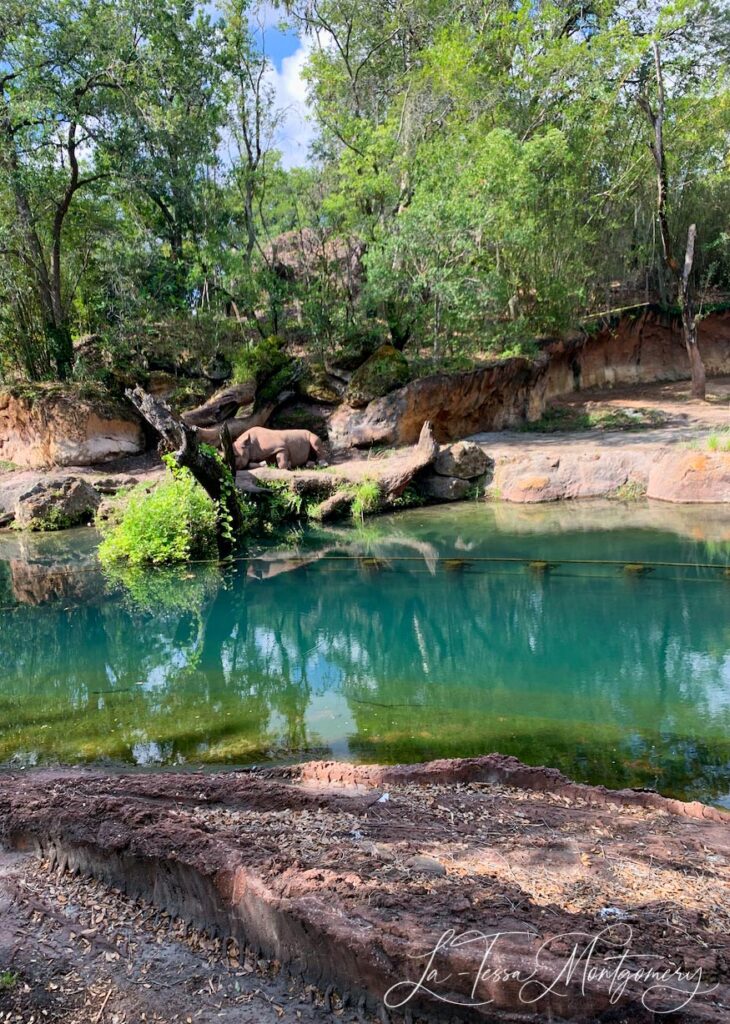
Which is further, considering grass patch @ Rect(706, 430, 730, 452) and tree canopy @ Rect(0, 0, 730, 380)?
tree canopy @ Rect(0, 0, 730, 380)

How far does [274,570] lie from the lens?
11.7 metres

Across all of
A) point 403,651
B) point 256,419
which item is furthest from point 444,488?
point 403,651

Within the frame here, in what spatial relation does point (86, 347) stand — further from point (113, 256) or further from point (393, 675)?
point (393, 675)

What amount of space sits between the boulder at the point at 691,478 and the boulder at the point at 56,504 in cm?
1210

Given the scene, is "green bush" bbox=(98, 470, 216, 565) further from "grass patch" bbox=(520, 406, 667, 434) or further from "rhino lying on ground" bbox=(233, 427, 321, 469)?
"grass patch" bbox=(520, 406, 667, 434)

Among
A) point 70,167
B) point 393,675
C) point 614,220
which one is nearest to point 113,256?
point 70,167

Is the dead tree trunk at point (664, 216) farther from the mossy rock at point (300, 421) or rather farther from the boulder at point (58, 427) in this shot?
the boulder at point (58, 427)

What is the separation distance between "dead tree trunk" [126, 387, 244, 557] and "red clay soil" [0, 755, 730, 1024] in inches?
305

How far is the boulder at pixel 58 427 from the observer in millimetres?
18391

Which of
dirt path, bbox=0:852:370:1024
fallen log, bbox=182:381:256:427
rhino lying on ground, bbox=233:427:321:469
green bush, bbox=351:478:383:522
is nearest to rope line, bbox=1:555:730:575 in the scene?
green bush, bbox=351:478:383:522

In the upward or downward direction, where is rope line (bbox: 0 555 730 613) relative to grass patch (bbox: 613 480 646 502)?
downward

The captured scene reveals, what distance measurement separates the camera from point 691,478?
1387 cm

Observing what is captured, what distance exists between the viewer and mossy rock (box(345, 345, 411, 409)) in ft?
60.7

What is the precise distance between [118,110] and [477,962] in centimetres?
2178
